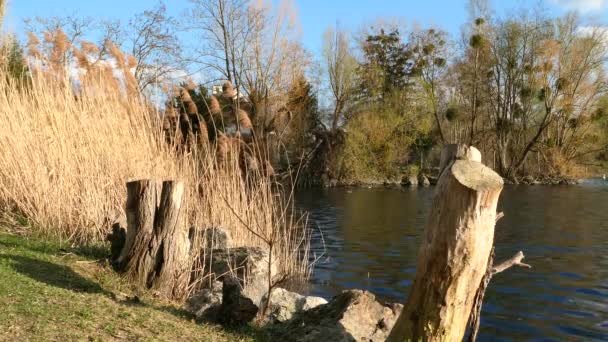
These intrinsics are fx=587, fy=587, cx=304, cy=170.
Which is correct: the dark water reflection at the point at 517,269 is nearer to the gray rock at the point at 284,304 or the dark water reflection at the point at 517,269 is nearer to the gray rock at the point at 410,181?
the gray rock at the point at 284,304

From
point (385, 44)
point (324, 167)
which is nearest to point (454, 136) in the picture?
point (385, 44)

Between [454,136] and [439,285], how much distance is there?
40.3m

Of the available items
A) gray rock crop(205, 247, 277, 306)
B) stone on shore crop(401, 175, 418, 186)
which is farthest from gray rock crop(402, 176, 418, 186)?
gray rock crop(205, 247, 277, 306)

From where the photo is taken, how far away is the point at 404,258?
36.3 ft

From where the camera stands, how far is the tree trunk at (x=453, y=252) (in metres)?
3.85

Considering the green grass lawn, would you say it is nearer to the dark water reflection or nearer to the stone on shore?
the dark water reflection

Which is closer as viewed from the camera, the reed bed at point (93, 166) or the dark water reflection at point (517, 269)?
the reed bed at point (93, 166)

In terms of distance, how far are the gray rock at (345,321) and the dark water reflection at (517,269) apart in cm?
195

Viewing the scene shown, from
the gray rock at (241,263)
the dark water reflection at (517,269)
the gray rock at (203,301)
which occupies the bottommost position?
the dark water reflection at (517,269)

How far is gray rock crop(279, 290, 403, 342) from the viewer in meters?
4.70

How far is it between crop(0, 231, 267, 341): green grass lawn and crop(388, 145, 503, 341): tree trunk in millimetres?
1361

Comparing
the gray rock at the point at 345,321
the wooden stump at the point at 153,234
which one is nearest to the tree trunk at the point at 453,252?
the gray rock at the point at 345,321

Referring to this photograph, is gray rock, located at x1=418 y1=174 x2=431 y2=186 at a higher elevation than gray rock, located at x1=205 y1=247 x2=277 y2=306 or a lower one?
higher

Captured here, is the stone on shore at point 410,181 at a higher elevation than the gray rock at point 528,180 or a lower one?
lower
